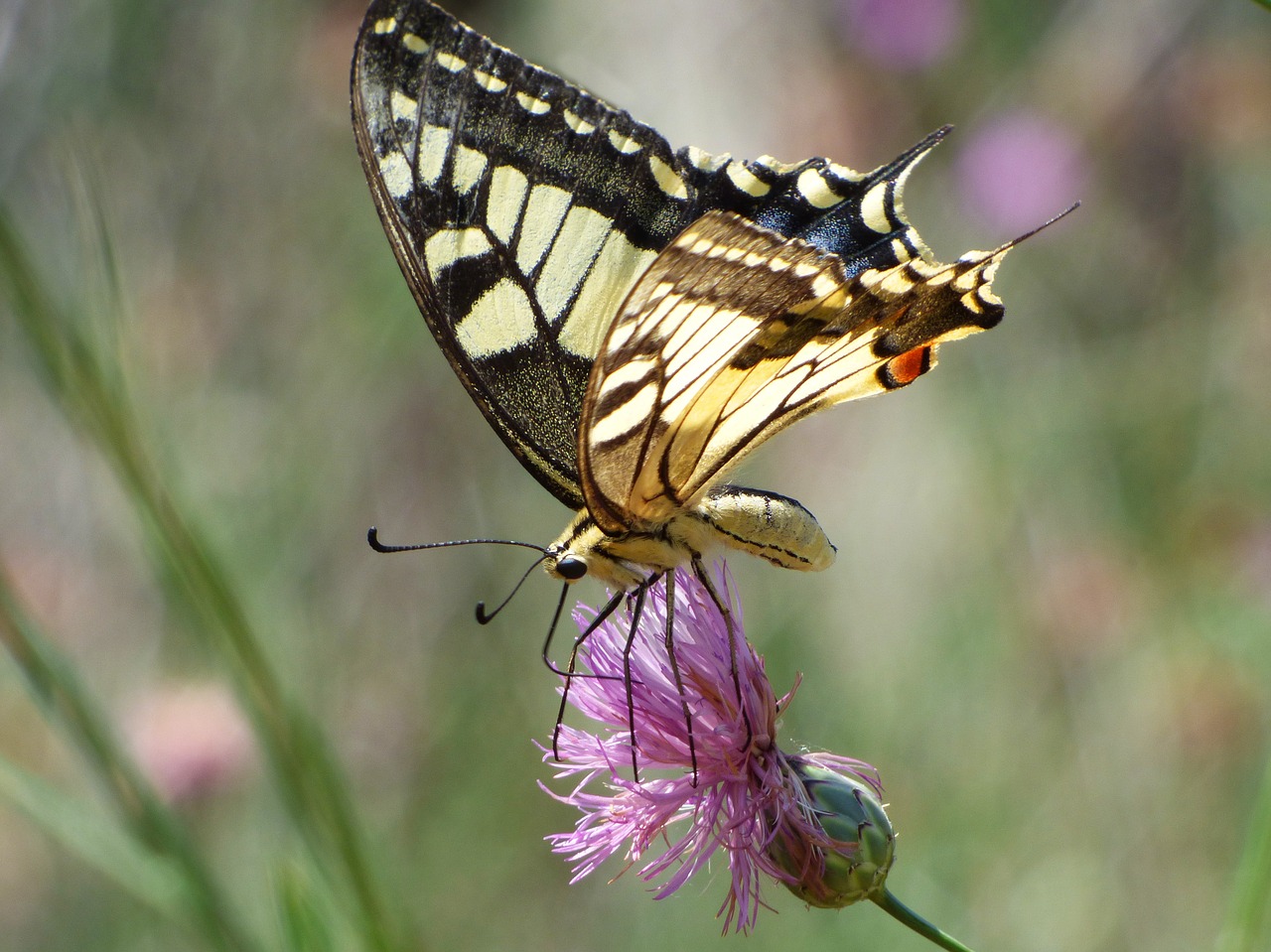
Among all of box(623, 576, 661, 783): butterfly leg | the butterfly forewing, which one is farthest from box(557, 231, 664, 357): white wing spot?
box(623, 576, 661, 783): butterfly leg

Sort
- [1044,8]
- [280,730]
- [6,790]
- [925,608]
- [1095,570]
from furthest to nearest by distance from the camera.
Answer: [1044,8] < [925,608] < [1095,570] < [280,730] < [6,790]

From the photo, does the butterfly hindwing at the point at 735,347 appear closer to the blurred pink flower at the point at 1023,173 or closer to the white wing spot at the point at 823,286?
the white wing spot at the point at 823,286

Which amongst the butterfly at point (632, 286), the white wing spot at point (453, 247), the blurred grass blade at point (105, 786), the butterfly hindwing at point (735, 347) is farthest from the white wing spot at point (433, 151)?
the blurred grass blade at point (105, 786)

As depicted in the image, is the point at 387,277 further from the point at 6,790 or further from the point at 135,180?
the point at 6,790

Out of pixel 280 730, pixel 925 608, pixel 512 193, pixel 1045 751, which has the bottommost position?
pixel 1045 751

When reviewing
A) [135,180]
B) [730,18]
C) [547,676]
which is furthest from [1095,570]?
[135,180]

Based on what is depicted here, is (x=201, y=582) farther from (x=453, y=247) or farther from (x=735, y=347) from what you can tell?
(x=735, y=347)
